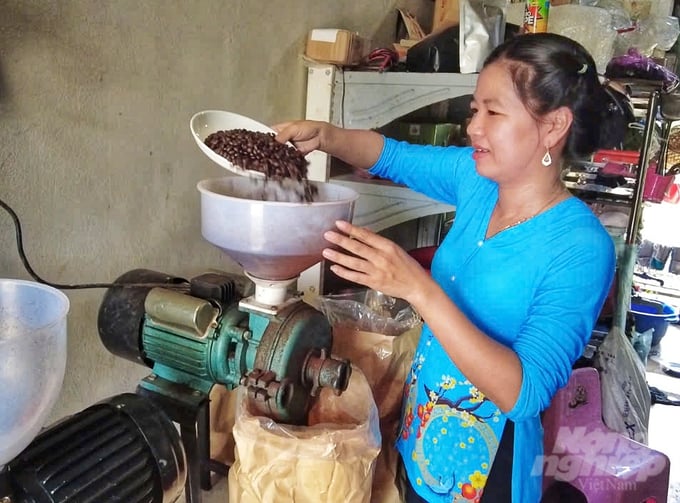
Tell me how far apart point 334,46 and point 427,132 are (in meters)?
0.47

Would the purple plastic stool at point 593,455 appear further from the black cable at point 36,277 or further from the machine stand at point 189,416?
the black cable at point 36,277

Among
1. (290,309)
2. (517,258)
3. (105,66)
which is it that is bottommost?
(290,309)

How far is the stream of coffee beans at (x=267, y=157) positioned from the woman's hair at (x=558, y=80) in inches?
15.5


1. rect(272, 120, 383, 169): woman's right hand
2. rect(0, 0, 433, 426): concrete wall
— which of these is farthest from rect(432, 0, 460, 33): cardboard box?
rect(272, 120, 383, 169): woman's right hand

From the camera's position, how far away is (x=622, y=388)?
1.86m

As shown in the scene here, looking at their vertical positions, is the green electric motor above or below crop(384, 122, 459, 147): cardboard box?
below

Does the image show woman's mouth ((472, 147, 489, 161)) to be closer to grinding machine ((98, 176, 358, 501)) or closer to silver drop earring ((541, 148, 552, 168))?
silver drop earring ((541, 148, 552, 168))

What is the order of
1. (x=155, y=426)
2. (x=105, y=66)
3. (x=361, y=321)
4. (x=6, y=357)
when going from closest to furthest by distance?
1. (x=6, y=357)
2. (x=155, y=426)
3. (x=105, y=66)
4. (x=361, y=321)

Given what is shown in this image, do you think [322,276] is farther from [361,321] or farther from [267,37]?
[267,37]

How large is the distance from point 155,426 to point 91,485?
13cm

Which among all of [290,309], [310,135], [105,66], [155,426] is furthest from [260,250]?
[105,66]

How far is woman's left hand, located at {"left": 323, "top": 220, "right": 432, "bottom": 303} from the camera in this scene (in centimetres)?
82

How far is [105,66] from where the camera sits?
108cm

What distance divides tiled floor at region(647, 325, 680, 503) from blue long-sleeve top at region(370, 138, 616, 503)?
1.51m
